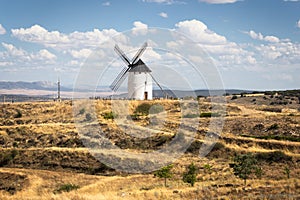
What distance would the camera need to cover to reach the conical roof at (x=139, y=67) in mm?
63269

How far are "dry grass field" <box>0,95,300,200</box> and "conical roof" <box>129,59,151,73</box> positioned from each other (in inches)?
193

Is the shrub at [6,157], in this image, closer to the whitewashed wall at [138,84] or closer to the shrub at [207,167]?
the shrub at [207,167]

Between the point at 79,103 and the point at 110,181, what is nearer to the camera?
the point at 110,181

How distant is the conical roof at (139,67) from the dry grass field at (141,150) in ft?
16.1

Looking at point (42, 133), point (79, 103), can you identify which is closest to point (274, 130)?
point (42, 133)

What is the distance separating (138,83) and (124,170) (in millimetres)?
25243

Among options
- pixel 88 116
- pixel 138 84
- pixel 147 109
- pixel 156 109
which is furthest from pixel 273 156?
pixel 138 84

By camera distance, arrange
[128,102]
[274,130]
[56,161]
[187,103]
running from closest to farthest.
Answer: [56,161]
[274,130]
[128,102]
[187,103]

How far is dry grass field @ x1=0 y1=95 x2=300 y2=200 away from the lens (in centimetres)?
2466

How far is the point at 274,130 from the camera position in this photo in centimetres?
4666

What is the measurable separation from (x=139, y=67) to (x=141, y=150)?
2127 cm

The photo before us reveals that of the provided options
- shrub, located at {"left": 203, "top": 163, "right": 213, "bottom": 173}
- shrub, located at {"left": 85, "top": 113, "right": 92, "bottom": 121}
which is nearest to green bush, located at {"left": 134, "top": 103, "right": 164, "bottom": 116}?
shrub, located at {"left": 85, "top": 113, "right": 92, "bottom": 121}

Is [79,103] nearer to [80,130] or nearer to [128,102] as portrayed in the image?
[128,102]

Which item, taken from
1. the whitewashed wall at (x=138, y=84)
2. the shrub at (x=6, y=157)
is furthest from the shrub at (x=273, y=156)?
the whitewashed wall at (x=138, y=84)
